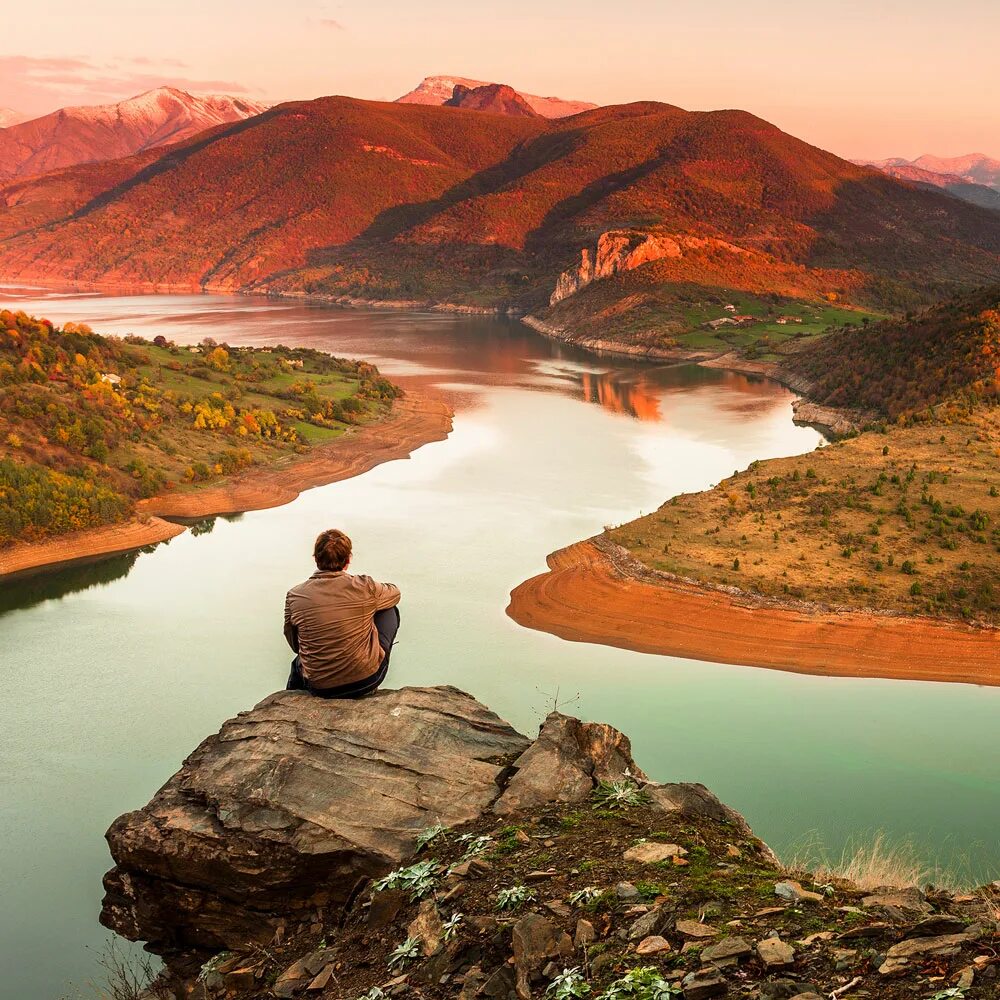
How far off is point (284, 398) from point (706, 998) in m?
60.3

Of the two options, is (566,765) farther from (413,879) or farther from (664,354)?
(664,354)

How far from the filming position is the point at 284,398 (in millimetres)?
62562

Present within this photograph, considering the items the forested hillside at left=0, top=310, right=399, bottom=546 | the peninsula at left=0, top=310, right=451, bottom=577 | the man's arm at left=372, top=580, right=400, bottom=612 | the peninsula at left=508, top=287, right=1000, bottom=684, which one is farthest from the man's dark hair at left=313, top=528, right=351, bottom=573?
the forested hillside at left=0, top=310, right=399, bottom=546

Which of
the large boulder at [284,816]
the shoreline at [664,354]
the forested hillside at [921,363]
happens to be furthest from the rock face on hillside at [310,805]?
the shoreline at [664,354]

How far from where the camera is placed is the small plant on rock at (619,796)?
7.98 metres

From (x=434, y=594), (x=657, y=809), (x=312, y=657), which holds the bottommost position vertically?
(x=434, y=594)

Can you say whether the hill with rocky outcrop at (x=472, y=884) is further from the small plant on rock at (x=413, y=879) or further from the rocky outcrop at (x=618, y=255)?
the rocky outcrop at (x=618, y=255)

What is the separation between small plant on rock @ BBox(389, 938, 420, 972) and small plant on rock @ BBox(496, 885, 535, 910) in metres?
0.60

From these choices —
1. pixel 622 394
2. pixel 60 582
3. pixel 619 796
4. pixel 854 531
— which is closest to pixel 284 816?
pixel 619 796

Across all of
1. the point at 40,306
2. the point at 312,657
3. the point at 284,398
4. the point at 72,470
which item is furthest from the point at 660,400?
the point at 40,306

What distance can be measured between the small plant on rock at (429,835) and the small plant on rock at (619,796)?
4.38 ft

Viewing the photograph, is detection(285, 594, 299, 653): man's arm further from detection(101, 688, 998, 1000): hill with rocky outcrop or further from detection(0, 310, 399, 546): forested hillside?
detection(0, 310, 399, 546): forested hillside

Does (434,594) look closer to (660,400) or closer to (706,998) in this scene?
(706,998)

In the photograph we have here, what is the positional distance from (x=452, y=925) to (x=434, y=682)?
57.3 ft
